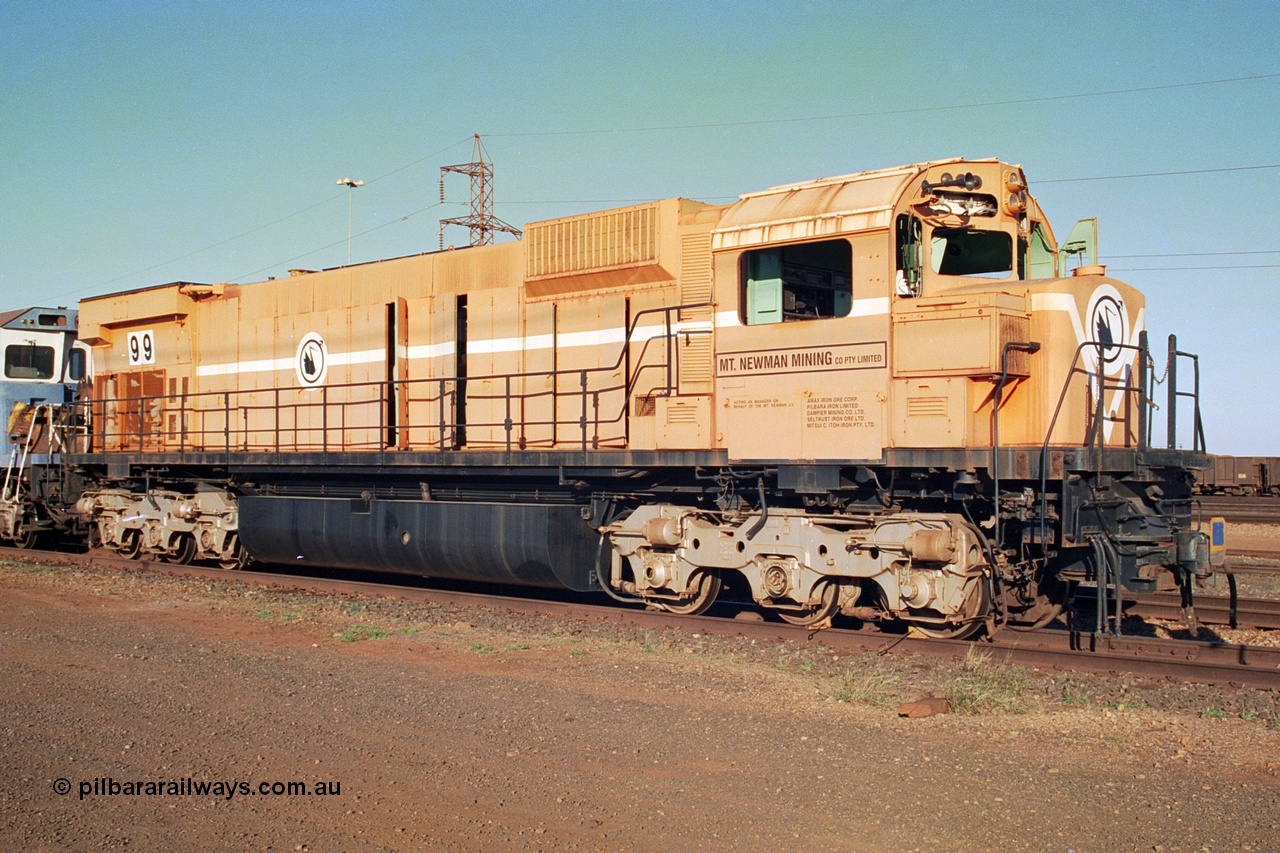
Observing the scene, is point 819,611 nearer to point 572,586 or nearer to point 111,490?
point 572,586

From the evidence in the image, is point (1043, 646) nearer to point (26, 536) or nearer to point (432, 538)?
point (432, 538)

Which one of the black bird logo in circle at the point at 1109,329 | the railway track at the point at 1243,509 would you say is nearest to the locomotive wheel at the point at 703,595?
the black bird logo in circle at the point at 1109,329

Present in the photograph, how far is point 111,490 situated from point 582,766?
14.4 m

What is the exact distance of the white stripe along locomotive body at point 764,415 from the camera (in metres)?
9.21

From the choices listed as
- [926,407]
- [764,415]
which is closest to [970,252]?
[926,407]

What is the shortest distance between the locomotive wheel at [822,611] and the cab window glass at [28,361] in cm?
1536

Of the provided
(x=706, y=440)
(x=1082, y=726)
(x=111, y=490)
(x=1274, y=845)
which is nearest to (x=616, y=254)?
(x=706, y=440)

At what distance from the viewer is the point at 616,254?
11680 millimetres

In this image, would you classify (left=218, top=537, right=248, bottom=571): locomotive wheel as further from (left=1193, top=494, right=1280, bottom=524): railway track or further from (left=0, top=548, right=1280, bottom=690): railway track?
(left=1193, top=494, right=1280, bottom=524): railway track

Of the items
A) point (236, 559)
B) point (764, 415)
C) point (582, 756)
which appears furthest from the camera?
point (236, 559)

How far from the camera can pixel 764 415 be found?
10.1 meters

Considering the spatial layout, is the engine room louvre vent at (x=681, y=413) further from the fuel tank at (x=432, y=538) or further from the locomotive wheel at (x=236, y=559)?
the locomotive wheel at (x=236, y=559)

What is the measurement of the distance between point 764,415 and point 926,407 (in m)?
1.50

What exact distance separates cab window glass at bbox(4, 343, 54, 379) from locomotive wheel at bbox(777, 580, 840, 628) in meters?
15.4
